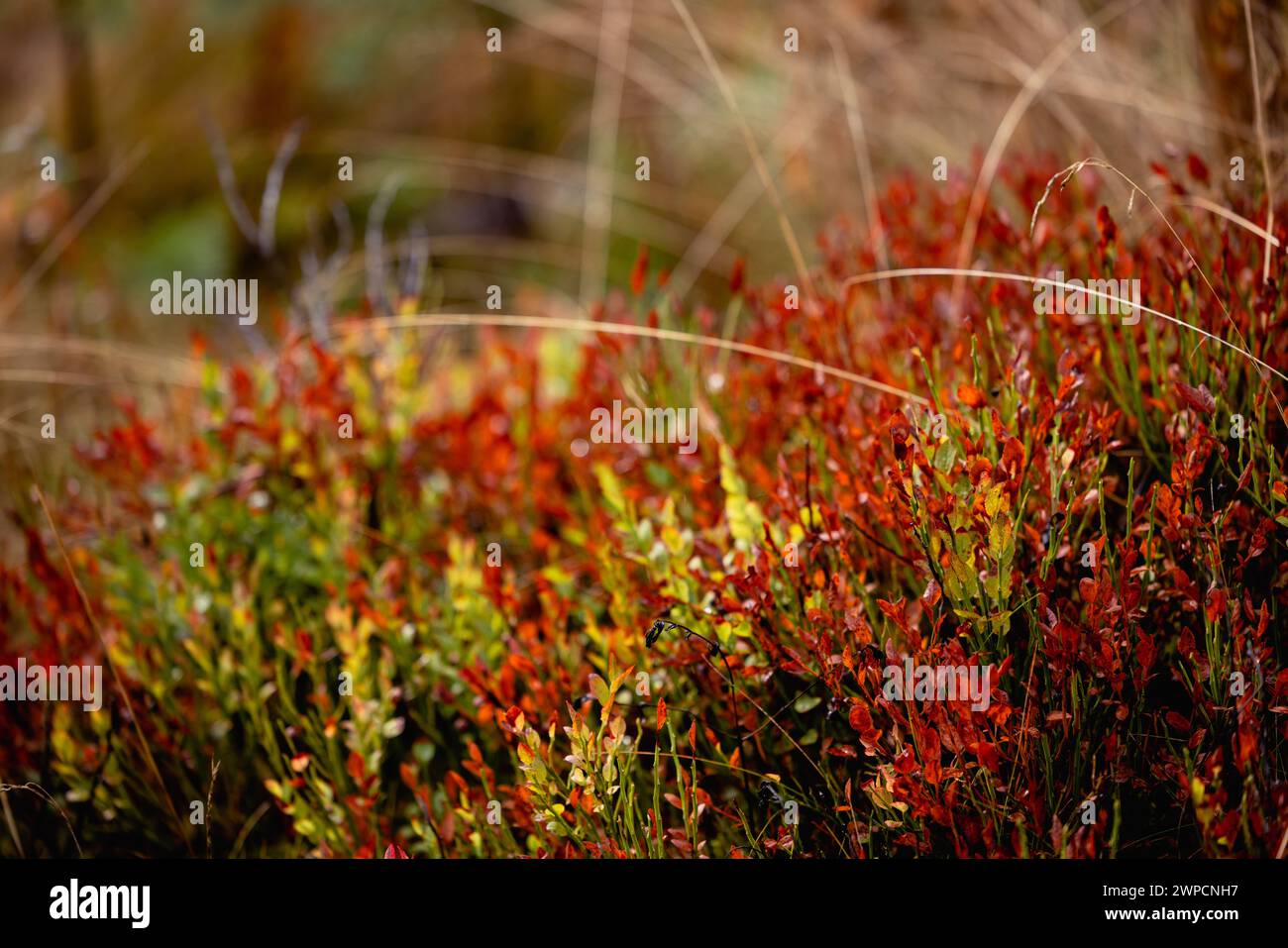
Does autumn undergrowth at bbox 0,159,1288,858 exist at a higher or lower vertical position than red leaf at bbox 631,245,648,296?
lower

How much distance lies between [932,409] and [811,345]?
1.45 feet

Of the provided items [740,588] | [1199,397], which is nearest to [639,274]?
[740,588]

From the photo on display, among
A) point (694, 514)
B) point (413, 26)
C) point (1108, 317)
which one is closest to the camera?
point (1108, 317)

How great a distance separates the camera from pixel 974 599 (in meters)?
1.76

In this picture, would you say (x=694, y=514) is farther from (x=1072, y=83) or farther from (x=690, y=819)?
(x=1072, y=83)

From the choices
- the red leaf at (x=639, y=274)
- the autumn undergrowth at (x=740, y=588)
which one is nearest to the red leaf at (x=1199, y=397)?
the autumn undergrowth at (x=740, y=588)

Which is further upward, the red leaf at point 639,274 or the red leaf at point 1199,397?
the red leaf at point 639,274

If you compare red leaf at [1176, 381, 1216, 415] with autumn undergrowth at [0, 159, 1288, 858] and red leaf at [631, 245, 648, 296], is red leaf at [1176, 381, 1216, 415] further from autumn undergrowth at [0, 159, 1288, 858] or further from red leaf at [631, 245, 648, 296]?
red leaf at [631, 245, 648, 296]

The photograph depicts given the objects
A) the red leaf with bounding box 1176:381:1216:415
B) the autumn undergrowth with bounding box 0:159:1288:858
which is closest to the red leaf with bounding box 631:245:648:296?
the autumn undergrowth with bounding box 0:159:1288:858

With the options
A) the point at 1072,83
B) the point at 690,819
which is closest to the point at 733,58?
the point at 1072,83

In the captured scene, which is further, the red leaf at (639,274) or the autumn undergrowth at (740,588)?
the red leaf at (639,274)

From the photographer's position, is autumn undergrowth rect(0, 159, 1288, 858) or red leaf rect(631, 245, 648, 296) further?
red leaf rect(631, 245, 648, 296)

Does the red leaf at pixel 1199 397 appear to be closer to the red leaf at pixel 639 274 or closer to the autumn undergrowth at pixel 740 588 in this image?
the autumn undergrowth at pixel 740 588

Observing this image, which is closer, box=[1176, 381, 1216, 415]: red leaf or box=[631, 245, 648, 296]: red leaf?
box=[1176, 381, 1216, 415]: red leaf
